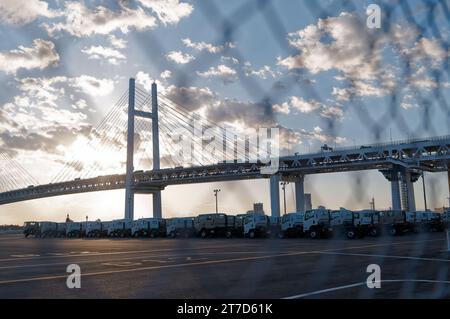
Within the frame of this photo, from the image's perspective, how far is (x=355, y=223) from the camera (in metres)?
41.2

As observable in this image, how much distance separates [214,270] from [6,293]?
281 inches

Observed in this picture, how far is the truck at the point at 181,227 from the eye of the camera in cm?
5459

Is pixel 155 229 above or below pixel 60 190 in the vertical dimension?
below

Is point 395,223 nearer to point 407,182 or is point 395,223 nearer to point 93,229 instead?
Result: point 407,182

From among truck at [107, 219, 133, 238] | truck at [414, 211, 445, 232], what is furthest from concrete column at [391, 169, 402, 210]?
truck at [107, 219, 133, 238]

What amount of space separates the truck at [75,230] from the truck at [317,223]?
41998mm

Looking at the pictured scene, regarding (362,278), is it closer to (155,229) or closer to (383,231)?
(383,231)

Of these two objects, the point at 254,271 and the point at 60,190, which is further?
the point at 60,190

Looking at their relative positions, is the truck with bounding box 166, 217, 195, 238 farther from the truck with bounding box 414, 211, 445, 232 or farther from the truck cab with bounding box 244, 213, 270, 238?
the truck with bounding box 414, 211, 445, 232

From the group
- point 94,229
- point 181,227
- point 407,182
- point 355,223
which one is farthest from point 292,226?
point 94,229

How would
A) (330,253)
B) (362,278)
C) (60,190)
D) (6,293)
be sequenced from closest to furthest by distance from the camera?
(6,293), (362,278), (330,253), (60,190)

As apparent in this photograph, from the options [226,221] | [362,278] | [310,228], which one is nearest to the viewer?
[362,278]
